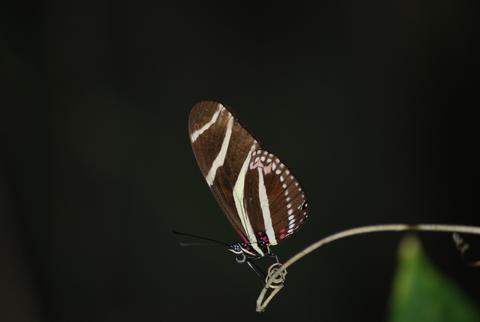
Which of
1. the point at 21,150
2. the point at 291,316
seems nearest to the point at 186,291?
the point at 291,316

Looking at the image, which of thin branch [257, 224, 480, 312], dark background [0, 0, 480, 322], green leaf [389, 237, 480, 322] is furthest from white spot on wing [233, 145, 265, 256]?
dark background [0, 0, 480, 322]

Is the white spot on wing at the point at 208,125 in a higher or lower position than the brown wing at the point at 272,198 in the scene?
higher

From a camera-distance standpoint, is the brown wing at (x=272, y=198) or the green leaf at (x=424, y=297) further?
the brown wing at (x=272, y=198)

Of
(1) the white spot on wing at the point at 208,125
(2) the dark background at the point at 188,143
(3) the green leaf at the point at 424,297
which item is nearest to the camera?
(3) the green leaf at the point at 424,297

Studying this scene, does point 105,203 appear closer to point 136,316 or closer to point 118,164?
point 118,164

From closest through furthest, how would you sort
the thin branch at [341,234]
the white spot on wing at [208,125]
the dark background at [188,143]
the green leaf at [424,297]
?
the green leaf at [424,297] < the thin branch at [341,234] < the white spot on wing at [208,125] < the dark background at [188,143]

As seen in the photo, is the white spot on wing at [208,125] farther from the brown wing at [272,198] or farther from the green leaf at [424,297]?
the green leaf at [424,297]

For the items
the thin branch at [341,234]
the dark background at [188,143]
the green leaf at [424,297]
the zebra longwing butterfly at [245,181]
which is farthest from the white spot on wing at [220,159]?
the dark background at [188,143]

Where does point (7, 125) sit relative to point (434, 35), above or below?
above

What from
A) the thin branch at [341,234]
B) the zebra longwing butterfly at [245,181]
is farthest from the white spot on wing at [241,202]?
the thin branch at [341,234]
